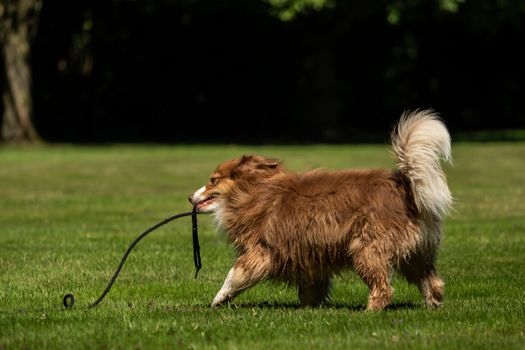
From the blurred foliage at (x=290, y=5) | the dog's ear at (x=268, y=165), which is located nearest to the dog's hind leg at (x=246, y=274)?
the dog's ear at (x=268, y=165)

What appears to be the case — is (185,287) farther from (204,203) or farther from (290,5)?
(290,5)

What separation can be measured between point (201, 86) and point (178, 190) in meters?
24.3

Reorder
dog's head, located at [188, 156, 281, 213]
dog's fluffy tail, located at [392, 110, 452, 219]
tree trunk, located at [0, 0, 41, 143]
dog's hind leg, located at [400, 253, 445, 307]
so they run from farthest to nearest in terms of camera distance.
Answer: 1. tree trunk, located at [0, 0, 41, 143]
2. dog's head, located at [188, 156, 281, 213]
3. dog's hind leg, located at [400, 253, 445, 307]
4. dog's fluffy tail, located at [392, 110, 452, 219]

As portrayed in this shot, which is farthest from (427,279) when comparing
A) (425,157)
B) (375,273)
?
(425,157)

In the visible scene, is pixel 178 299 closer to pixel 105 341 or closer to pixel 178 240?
pixel 105 341

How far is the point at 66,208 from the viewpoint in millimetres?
17688

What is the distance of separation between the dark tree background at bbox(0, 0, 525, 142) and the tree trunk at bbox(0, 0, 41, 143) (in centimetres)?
430

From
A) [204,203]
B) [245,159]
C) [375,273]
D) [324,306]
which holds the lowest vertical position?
[324,306]

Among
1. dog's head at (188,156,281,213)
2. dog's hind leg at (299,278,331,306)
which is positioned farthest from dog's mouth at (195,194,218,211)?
dog's hind leg at (299,278,331,306)

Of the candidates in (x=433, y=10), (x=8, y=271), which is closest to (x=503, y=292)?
(x=8, y=271)

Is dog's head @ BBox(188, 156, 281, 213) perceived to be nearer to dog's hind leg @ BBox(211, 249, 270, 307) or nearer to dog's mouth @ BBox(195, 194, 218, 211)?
dog's mouth @ BBox(195, 194, 218, 211)

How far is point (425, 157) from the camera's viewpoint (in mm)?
8078

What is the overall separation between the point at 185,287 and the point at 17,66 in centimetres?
2961

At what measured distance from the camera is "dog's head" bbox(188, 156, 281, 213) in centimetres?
882
